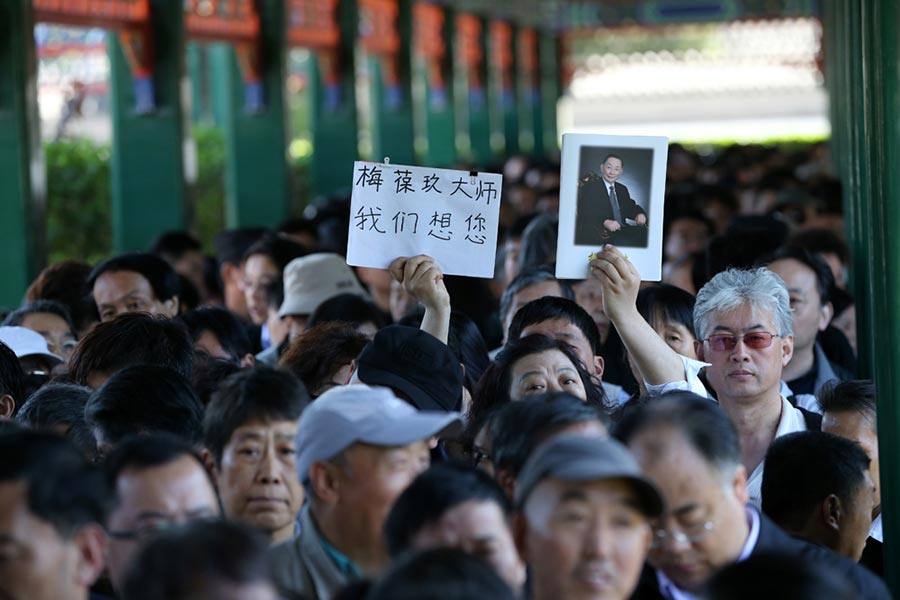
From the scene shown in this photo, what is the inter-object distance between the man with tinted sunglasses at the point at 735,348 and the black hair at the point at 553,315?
466 millimetres

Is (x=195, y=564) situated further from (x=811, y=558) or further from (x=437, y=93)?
(x=437, y=93)

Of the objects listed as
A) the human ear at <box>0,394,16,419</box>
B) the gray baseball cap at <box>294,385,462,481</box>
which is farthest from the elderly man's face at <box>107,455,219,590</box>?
the human ear at <box>0,394,16,419</box>

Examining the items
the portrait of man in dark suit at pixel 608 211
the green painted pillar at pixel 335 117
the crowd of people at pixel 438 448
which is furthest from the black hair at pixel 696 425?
the green painted pillar at pixel 335 117

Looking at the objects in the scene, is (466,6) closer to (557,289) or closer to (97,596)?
(557,289)

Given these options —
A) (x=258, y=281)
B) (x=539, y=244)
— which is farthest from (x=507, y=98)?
(x=258, y=281)

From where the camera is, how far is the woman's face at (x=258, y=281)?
8336mm

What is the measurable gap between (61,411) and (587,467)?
2.11 metres

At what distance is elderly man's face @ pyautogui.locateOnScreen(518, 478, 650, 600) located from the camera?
10.8 ft

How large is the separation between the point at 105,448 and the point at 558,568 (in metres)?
1.74

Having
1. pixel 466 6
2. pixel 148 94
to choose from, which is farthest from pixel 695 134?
pixel 148 94

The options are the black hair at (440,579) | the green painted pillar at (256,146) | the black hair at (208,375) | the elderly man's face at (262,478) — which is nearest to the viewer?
the black hair at (440,579)

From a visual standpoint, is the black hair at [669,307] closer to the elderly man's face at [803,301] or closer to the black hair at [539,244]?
the elderly man's face at [803,301]

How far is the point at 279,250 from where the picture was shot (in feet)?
27.8

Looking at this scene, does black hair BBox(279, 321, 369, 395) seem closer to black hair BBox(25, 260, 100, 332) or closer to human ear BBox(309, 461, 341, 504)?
human ear BBox(309, 461, 341, 504)
